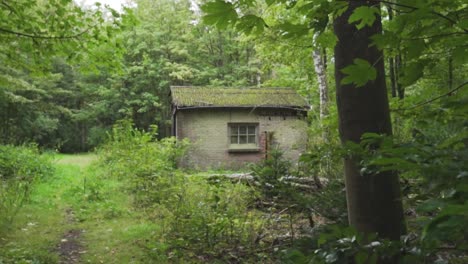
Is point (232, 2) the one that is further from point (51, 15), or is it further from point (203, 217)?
point (51, 15)

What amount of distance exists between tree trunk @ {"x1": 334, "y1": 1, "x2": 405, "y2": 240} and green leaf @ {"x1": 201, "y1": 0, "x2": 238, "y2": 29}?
3.36 ft

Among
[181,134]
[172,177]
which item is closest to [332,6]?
[172,177]

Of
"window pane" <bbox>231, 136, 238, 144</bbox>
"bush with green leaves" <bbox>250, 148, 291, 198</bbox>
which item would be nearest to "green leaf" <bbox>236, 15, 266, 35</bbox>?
"bush with green leaves" <bbox>250, 148, 291, 198</bbox>

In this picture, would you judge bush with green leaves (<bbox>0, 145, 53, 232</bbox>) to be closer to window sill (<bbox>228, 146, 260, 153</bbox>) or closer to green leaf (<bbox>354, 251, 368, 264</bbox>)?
green leaf (<bbox>354, 251, 368, 264</bbox>)

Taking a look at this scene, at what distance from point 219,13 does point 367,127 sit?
125cm

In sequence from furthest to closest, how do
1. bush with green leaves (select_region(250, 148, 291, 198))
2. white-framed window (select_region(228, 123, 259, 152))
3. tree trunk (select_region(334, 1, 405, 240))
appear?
white-framed window (select_region(228, 123, 259, 152)) < bush with green leaves (select_region(250, 148, 291, 198)) < tree trunk (select_region(334, 1, 405, 240))

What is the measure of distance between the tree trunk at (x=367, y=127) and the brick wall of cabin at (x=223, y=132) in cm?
1351

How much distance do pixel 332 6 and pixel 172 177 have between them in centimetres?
620

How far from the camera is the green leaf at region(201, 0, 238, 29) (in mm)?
1448

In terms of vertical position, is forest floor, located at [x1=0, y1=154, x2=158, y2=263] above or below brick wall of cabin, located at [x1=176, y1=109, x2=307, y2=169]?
below

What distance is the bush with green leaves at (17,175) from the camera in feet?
20.7

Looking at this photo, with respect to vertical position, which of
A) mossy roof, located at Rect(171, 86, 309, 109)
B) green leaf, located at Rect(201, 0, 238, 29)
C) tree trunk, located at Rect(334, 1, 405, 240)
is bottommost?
tree trunk, located at Rect(334, 1, 405, 240)

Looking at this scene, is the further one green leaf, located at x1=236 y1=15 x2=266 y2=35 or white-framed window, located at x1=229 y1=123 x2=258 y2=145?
white-framed window, located at x1=229 y1=123 x2=258 y2=145

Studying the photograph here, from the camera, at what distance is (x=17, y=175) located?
7598 millimetres
